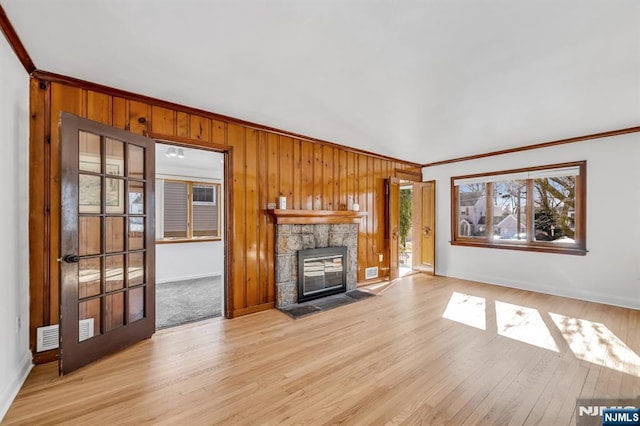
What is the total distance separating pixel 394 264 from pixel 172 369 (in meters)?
4.04

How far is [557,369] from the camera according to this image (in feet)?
7.29

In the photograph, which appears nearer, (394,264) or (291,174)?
(291,174)

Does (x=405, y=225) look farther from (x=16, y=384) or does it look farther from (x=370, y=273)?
(x=16, y=384)

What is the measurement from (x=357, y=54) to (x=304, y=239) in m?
2.57

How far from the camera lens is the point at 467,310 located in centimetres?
364

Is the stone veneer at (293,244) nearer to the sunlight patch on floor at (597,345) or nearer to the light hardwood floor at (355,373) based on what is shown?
the light hardwood floor at (355,373)

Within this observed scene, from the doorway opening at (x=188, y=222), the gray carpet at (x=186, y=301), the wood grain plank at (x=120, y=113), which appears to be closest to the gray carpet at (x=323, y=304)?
the gray carpet at (x=186, y=301)

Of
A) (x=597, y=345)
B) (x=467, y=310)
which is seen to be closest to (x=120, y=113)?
(x=467, y=310)

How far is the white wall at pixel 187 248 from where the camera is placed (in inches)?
209

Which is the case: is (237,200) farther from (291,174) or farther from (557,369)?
(557,369)

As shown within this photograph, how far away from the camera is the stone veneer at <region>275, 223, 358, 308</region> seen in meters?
3.72

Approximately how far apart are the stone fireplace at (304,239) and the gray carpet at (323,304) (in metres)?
0.12

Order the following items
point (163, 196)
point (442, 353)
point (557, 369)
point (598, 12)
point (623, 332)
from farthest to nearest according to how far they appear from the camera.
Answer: point (163, 196), point (623, 332), point (442, 353), point (557, 369), point (598, 12)

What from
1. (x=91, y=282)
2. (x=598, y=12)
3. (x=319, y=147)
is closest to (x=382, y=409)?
(x=91, y=282)
